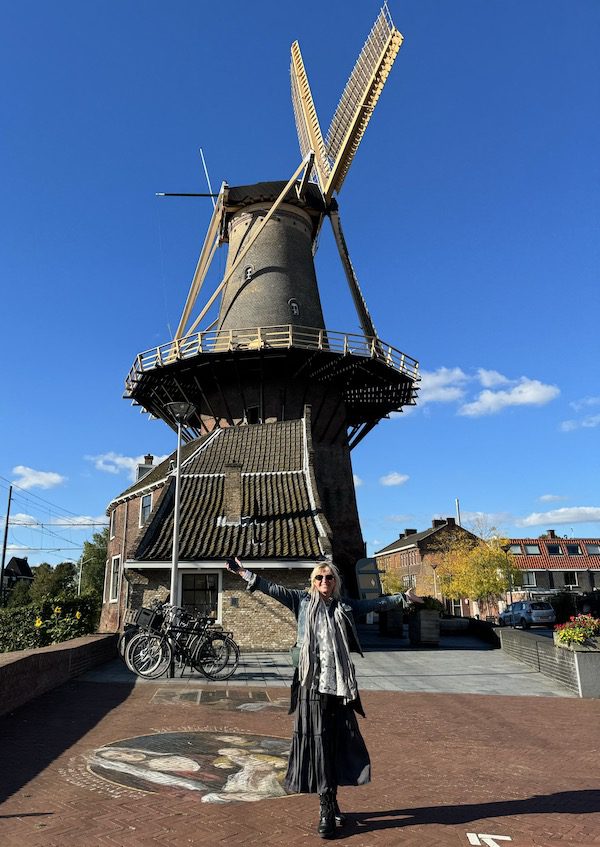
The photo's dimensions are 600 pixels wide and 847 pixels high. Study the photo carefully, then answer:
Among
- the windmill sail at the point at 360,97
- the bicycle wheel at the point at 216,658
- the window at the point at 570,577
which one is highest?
the windmill sail at the point at 360,97

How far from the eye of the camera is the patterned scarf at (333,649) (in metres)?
4.05

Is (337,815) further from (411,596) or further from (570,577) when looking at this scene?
(570,577)

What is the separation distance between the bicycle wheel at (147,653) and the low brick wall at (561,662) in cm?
751

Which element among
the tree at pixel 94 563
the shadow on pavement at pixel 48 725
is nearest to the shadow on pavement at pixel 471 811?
the shadow on pavement at pixel 48 725

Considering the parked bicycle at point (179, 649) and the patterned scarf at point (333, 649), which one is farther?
the parked bicycle at point (179, 649)

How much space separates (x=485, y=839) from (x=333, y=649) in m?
1.61

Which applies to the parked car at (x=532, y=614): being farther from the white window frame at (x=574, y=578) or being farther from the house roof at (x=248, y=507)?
the white window frame at (x=574, y=578)

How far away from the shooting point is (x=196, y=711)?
26.7ft

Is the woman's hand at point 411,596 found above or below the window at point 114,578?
below

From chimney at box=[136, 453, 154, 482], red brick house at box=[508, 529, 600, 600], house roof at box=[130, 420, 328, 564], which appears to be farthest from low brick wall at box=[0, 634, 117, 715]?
red brick house at box=[508, 529, 600, 600]

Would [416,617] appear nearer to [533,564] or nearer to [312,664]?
[312,664]

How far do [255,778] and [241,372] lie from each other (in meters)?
20.3

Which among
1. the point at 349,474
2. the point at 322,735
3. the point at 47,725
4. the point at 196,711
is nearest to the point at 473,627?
the point at 349,474

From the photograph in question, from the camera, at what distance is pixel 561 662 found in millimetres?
11555
